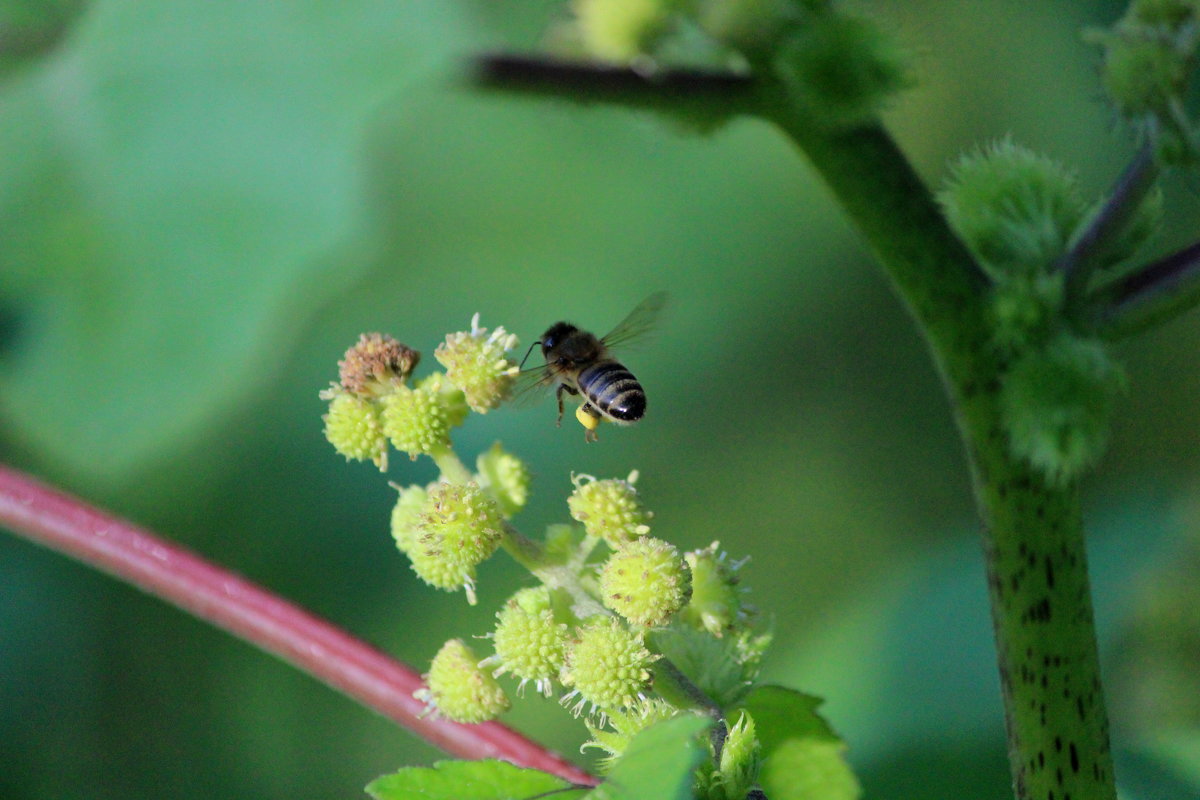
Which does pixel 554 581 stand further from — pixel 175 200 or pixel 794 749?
pixel 175 200

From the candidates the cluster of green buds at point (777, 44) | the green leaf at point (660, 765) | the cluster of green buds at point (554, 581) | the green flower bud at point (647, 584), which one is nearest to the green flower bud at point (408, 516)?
the cluster of green buds at point (554, 581)

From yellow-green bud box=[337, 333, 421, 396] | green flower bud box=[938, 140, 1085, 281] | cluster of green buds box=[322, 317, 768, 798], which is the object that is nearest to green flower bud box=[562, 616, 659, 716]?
cluster of green buds box=[322, 317, 768, 798]

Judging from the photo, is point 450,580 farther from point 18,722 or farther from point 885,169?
point 18,722

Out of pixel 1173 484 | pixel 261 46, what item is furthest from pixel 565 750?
pixel 261 46

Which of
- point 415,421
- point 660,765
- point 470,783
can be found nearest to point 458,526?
point 415,421

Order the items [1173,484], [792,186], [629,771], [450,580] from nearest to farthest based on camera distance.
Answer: [629,771], [450,580], [1173,484], [792,186]

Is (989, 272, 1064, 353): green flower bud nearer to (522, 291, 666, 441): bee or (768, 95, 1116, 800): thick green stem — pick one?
(768, 95, 1116, 800): thick green stem
